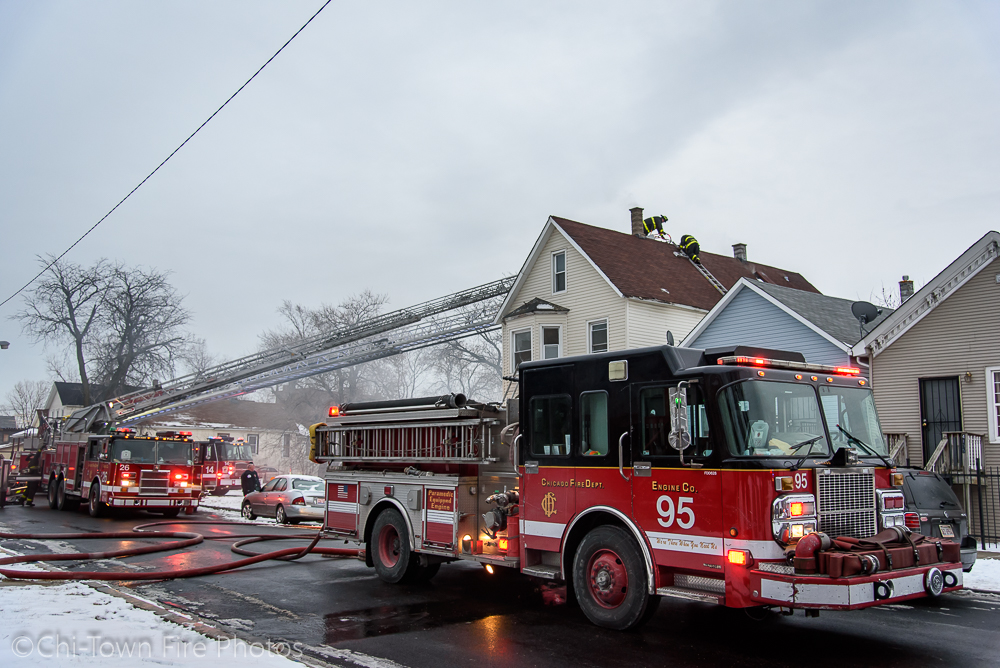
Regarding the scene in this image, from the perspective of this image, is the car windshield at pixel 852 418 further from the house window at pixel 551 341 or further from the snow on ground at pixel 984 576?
the house window at pixel 551 341

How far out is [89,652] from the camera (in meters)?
6.08

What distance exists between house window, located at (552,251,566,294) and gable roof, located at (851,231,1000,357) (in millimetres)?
10832

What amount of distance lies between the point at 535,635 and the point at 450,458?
260 cm

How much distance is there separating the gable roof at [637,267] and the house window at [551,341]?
7.01ft

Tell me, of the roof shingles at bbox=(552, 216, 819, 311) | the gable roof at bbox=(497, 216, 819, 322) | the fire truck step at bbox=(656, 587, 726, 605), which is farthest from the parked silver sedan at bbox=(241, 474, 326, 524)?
the fire truck step at bbox=(656, 587, 726, 605)

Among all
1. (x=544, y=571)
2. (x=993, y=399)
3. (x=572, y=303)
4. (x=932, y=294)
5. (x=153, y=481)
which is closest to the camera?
(x=544, y=571)

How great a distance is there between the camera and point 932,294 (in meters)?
16.6

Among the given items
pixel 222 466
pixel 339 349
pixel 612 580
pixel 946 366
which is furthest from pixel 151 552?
pixel 222 466

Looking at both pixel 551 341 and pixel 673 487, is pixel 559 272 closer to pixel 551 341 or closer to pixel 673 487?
pixel 551 341

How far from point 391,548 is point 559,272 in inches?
677

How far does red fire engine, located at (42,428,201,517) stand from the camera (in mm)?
19500

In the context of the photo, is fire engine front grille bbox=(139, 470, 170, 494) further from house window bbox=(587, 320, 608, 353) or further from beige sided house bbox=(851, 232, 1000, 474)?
beige sided house bbox=(851, 232, 1000, 474)

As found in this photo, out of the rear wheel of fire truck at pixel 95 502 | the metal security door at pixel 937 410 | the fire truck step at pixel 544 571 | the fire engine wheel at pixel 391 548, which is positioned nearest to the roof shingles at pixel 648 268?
the metal security door at pixel 937 410

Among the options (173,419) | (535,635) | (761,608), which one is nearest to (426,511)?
(535,635)
